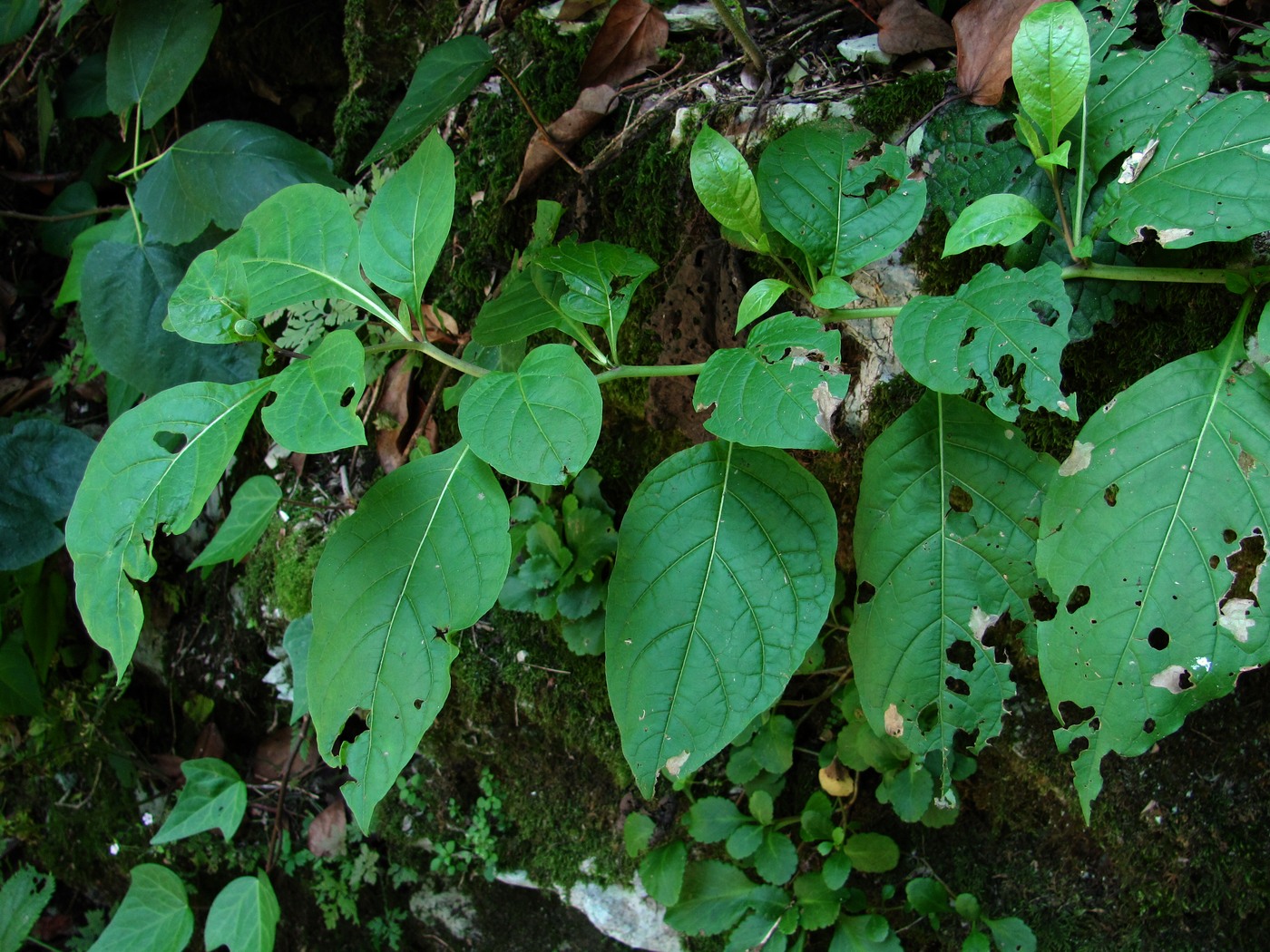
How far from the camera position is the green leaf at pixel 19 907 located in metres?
3.02

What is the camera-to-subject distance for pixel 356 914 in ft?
9.23

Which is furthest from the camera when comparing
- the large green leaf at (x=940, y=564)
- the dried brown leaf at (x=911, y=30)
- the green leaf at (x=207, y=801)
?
the green leaf at (x=207, y=801)

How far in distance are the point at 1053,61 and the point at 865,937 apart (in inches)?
72.3

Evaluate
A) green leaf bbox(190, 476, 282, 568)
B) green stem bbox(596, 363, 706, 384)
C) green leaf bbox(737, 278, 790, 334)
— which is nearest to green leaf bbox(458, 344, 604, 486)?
green stem bbox(596, 363, 706, 384)

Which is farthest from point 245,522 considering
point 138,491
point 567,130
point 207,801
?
point 567,130

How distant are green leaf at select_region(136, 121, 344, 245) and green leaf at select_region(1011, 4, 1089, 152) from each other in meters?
1.90

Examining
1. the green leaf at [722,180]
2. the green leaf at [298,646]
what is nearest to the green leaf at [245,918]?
the green leaf at [298,646]

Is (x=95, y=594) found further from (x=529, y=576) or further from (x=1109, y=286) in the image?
(x=1109, y=286)

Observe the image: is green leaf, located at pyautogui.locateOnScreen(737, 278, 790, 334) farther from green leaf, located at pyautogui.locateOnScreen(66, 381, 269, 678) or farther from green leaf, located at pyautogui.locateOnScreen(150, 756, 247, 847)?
green leaf, located at pyautogui.locateOnScreen(150, 756, 247, 847)

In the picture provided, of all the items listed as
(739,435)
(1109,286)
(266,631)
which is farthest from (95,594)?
(1109,286)

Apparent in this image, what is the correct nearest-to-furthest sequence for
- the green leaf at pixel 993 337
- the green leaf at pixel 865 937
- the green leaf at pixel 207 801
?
the green leaf at pixel 993 337 < the green leaf at pixel 865 937 < the green leaf at pixel 207 801

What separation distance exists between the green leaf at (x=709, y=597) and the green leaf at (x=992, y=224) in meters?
0.44

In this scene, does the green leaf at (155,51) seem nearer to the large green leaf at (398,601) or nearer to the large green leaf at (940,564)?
the large green leaf at (398,601)

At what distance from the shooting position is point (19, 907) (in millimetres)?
3064
